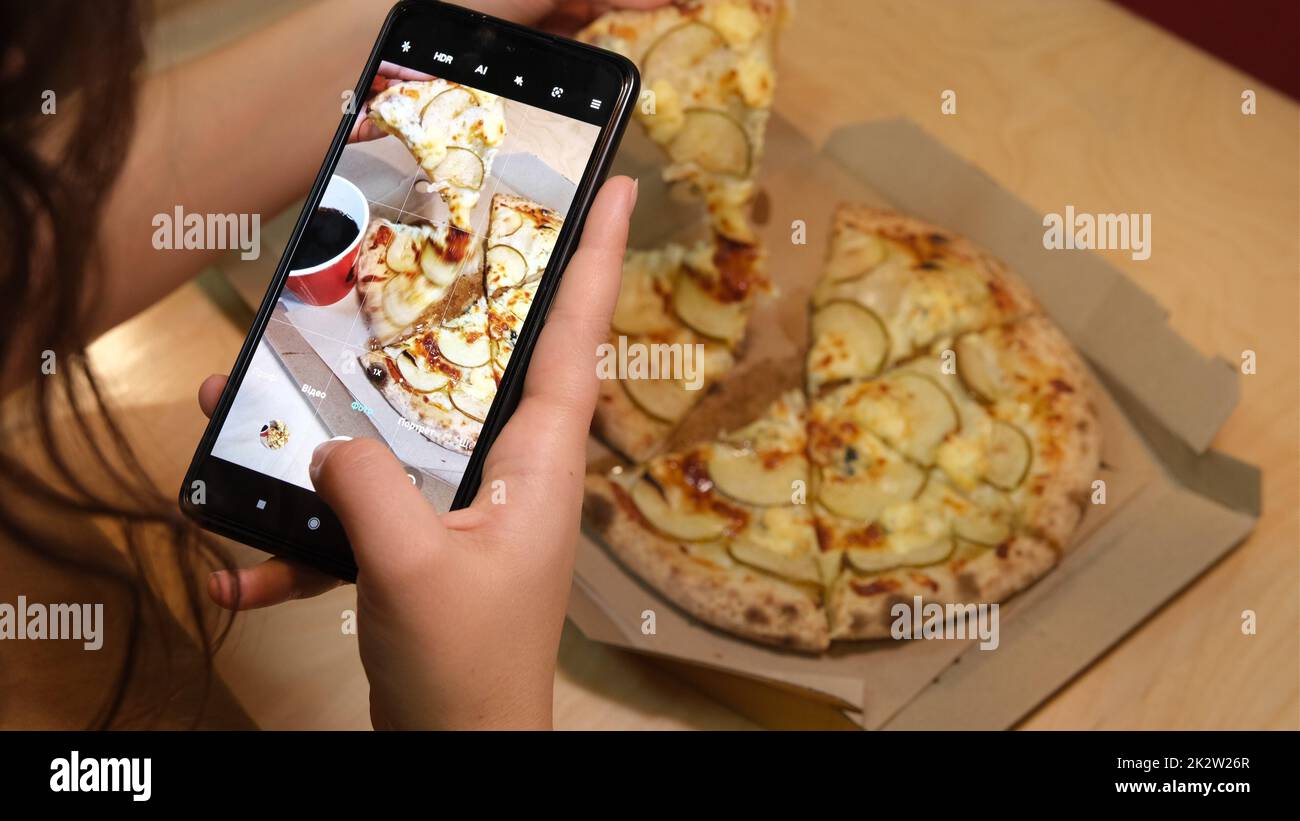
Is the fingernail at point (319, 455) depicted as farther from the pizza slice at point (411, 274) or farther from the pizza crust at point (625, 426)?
the pizza crust at point (625, 426)

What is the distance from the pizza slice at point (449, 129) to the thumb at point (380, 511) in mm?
351

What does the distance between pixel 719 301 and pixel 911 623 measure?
84 cm

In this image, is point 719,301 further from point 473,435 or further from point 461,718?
point 461,718

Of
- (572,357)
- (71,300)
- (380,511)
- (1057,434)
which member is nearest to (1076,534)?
(1057,434)

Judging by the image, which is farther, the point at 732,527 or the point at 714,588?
the point at 732,527

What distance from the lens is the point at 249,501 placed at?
1184 millimetres

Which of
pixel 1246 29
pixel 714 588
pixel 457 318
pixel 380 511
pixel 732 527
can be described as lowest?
pixel 714 588

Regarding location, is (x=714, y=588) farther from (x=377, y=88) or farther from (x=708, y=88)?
(x=708, y=88)

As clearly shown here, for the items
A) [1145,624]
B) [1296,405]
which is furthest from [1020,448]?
[1296,405]

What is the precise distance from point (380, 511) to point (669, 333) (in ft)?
4.31

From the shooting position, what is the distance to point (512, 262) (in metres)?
1.22

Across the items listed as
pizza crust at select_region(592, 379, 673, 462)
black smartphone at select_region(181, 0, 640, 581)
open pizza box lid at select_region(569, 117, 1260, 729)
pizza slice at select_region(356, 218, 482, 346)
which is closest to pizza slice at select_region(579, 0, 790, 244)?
open pizza box lid at select_region(569, 117, 1260, 729)

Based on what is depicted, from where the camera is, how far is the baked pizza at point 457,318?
1.19 metres

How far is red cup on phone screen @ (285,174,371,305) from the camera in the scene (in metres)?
1.22
